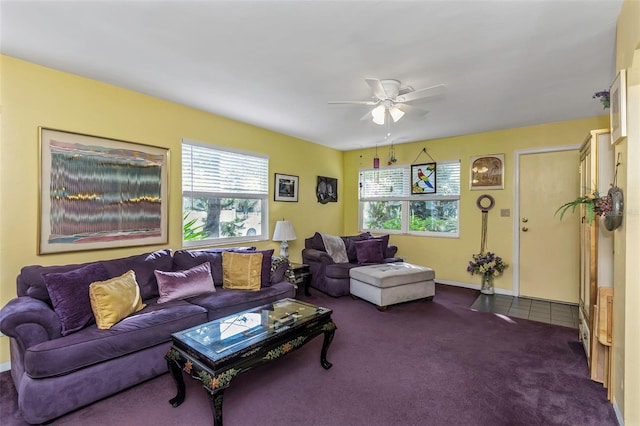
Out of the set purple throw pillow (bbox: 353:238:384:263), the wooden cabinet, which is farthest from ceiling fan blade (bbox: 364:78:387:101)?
purple throw pillow (bbox: 353:238:384:263)

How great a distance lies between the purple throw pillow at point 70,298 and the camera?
83.0 inches

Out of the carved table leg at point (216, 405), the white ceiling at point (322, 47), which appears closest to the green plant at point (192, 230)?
the white ceiling at point (322, 47)

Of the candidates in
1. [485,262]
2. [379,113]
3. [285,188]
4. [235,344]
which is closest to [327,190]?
[285,188]

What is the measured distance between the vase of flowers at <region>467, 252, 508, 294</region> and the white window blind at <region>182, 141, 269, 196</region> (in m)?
3.43

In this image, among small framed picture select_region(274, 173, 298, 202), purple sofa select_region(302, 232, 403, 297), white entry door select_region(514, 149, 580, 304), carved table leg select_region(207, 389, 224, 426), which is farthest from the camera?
small framed picture select_region(274, 173, 298, 202)

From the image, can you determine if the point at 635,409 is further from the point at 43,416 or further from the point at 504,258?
the point at 43,416

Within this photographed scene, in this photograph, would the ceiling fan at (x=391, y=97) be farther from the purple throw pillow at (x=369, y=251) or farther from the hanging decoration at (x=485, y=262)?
the hanging decoration at (x=485, y=262)

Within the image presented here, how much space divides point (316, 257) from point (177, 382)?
2.77 metres

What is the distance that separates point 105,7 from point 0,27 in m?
0.89

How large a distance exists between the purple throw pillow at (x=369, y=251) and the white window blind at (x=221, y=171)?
170 centimetres

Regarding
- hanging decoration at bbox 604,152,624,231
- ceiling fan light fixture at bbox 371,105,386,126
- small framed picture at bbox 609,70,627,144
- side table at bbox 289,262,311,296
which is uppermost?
ceiling fan light fixture at bbox 371,105,386,126

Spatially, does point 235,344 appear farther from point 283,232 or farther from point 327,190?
point 327,190

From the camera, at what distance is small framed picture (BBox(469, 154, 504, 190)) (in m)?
4.59

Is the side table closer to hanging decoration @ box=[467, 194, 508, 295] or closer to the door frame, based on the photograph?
hanging decoration @ box=[467, 194, 508, 295]
